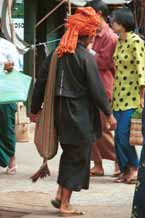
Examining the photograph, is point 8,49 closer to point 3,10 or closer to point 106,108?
point 106,108

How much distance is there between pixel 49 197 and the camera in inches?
276

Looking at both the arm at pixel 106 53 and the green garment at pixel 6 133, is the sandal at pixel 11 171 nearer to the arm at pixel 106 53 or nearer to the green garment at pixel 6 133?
the green garment at pixel 6 133

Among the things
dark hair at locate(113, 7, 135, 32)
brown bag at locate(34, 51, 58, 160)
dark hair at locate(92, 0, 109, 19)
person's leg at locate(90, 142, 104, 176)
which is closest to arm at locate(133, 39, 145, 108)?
dark hair at locate(113, 7, 135, 32)

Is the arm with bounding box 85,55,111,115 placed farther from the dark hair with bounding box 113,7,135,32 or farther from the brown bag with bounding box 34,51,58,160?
the dark hair with bounding box 113,7,135,32

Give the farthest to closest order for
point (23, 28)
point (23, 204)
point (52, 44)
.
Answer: point (52, 44) → point (23, 28) → point (23, 204)

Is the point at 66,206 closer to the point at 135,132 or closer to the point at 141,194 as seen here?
the point at 135,132

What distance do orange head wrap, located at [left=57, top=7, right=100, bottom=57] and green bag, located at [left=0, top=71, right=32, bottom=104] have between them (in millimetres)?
1291

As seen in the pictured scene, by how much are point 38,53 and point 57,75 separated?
23.7 feet

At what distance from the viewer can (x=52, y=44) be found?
44.7 feet

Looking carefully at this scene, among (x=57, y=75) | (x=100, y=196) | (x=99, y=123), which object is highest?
(x=57, y=75)

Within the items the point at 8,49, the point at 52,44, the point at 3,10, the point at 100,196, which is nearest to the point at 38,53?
the point at 52,44

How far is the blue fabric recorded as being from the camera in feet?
25.1

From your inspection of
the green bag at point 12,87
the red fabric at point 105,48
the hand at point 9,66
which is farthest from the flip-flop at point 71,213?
the red fabric at point 105,48

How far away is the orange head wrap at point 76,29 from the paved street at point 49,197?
4.85ft
